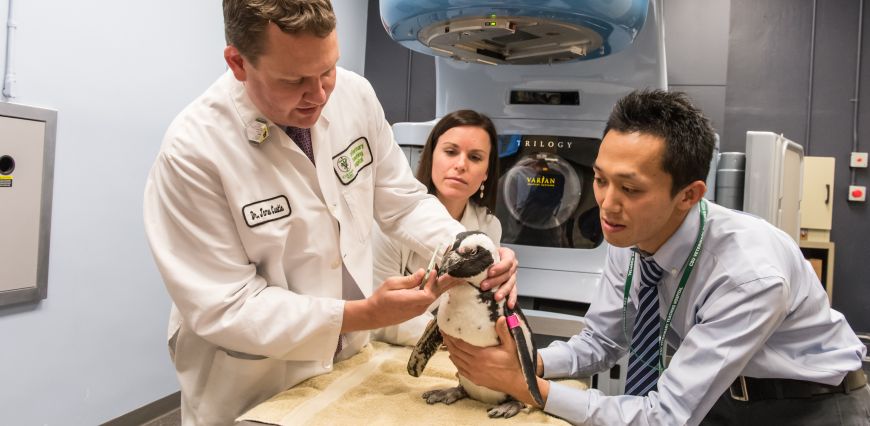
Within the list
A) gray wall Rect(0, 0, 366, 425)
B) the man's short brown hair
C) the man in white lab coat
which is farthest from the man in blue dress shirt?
gray wall Rect(0, 0, 366, 425)

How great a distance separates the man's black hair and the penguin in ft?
1.33

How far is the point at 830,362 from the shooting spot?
141 centimetres

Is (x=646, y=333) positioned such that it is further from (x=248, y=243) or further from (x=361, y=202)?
(x=248, y=243)

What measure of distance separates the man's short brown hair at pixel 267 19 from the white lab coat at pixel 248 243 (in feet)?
0.63

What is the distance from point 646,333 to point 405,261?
0.79m

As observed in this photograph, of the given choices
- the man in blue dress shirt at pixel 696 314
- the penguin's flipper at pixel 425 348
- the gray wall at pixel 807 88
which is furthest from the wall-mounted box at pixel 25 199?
the gray wall at pixel 807 88

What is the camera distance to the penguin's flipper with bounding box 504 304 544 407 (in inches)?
50.6

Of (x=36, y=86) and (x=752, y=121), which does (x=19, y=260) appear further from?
(x=752, y=121)

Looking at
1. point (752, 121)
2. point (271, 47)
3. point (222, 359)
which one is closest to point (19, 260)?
point (222, 359)

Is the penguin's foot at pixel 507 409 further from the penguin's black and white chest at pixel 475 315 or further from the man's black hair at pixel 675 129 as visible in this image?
the man's black hair at pixel 675 129

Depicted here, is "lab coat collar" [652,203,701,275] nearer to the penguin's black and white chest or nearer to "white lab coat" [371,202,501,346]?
the penguin's black and white chest

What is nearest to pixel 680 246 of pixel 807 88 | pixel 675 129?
pixel 675 129

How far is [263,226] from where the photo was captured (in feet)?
4.30

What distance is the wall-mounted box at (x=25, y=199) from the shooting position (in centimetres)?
228
